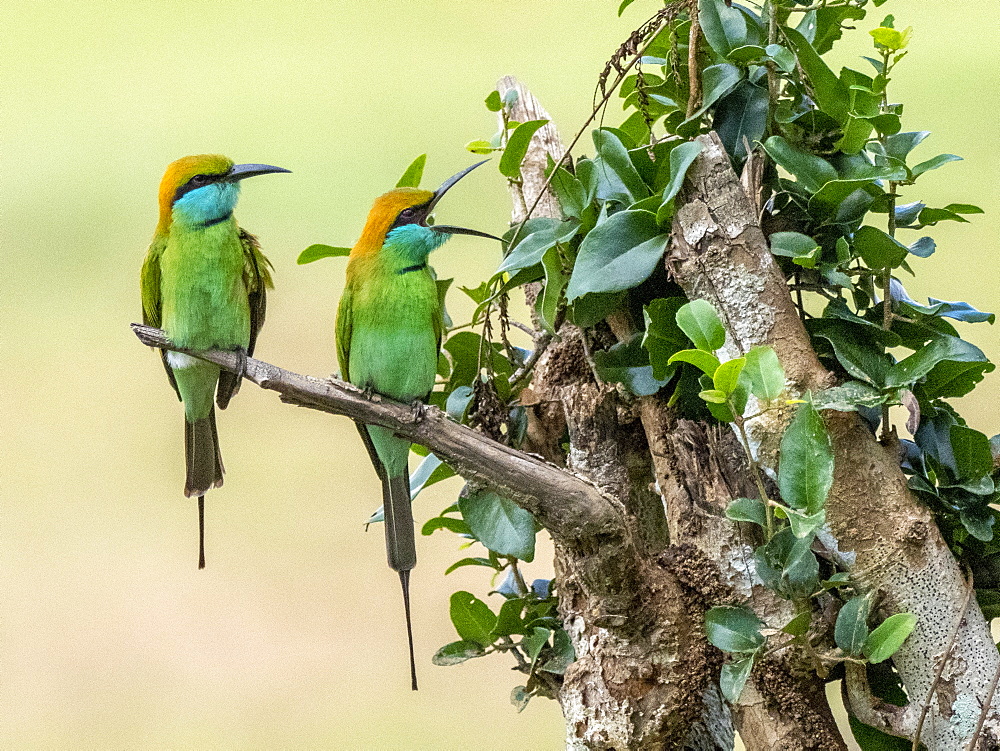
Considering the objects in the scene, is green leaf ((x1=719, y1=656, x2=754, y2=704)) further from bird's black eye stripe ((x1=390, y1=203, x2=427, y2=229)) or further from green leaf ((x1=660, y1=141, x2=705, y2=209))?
bird's black eye stripe ((x1=390, y1=203, x2=427, y2=229))

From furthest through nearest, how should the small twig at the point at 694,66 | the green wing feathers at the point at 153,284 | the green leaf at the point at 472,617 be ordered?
the green wing feathers at the point at 153,284
the green leaf at the point at 472,617
the small twig at the point at 694,66

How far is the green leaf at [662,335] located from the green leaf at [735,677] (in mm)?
289

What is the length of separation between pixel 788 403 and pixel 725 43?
38 centimetres

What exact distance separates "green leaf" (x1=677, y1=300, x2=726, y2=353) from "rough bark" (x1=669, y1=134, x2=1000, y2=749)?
0.27ft

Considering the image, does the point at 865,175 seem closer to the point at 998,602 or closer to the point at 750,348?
the point at 750,348

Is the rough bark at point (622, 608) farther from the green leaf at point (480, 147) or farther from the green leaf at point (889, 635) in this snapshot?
the green leaf at point (480, 147)

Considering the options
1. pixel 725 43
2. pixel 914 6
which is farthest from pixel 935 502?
pixel 914 6

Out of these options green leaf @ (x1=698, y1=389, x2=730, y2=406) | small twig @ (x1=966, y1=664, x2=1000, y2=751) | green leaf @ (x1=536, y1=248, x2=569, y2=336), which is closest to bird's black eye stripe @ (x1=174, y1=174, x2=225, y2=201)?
green leaf @ (x1=536, y1=248, x2=569, y2=336)

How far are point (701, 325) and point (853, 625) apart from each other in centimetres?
31

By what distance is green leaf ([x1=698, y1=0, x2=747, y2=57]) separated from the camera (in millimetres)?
1005

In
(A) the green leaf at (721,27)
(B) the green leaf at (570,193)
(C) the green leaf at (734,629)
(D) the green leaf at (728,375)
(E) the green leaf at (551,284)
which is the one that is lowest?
(C) the green leaf at (734,629)

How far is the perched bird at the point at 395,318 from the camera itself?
3.98 ft

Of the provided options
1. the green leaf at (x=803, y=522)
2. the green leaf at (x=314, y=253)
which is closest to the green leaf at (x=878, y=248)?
the green leaf at (x=803, y=522)

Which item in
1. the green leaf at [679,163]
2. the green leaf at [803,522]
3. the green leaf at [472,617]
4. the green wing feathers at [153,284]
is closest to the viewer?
the green leaf at [803,522]
